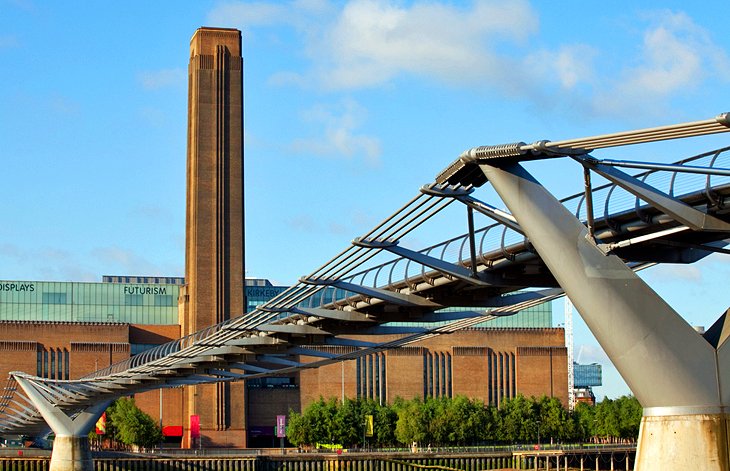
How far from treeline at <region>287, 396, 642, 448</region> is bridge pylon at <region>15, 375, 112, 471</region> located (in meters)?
35.0

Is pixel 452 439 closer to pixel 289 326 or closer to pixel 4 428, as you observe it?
pixel 4 428

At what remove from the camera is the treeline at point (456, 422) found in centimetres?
10888

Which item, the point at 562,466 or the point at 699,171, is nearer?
the point at 699,171

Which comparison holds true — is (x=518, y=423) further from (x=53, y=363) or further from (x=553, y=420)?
(x=53, y=363)

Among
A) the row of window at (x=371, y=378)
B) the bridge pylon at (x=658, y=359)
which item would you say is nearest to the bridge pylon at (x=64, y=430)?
the row of window at (x=371, y=378)

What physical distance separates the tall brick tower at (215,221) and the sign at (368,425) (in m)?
12.2

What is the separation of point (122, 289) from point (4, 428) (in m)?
36.1

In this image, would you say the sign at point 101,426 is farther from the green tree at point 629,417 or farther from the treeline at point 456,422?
the green tree at point 629,417

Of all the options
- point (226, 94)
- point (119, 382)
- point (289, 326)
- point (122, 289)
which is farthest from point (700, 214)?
point (122, 289)

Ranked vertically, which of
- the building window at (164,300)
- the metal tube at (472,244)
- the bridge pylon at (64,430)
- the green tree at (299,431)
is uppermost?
the building window at (164,300)

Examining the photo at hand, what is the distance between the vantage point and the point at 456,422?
109m

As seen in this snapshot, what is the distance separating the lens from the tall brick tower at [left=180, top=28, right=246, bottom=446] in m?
113

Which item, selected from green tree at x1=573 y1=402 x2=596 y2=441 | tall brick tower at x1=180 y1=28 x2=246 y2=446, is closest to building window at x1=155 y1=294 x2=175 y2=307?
tall brick tower at x1=180 y1=28 x2=246 y2=446

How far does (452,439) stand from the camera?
10856 cm
